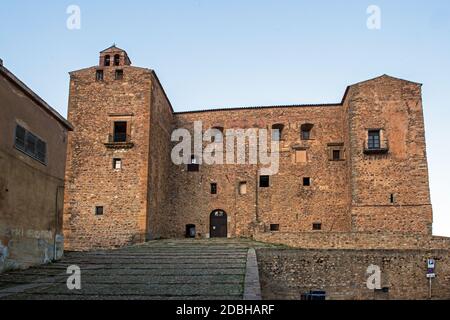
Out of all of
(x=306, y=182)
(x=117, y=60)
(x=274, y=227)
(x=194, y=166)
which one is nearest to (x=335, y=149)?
(x=306, y=182)

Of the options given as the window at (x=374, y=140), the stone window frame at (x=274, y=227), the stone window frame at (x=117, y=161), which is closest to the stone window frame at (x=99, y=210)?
the stone window frame at (x=117, y=161)

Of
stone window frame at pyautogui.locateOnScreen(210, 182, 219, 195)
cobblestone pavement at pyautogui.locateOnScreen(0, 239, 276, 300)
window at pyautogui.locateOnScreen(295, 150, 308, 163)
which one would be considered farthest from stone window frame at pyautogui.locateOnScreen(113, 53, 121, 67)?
cobblestone pavement at pyautogui.locateOnScreen(0, 239, 276, 300)

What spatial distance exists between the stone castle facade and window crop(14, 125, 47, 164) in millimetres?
8700

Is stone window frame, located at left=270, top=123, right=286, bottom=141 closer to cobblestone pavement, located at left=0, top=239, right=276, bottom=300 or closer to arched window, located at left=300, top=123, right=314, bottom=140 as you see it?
arched window, located at left=300, top=123, right=314, bottom=140

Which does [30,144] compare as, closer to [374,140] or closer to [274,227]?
[274,227]

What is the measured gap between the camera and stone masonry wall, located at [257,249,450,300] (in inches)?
538

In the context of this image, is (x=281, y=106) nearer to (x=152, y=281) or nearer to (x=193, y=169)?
(x=193, y=169)

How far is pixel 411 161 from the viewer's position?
69.7 feet

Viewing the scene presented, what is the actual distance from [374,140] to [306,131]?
4.07 m

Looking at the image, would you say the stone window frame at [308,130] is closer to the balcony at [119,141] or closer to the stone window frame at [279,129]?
the stone window frame at [279,129]

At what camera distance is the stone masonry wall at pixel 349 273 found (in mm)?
13656
